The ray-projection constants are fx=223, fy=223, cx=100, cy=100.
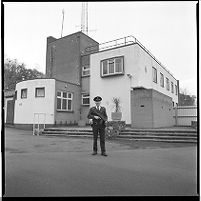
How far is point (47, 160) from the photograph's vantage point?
6.12m

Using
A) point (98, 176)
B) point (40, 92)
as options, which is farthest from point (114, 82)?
point (98, 176)

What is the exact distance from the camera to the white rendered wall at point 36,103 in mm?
17109

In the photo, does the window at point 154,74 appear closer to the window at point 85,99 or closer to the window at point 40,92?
the window at point 85,99

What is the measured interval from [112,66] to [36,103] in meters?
6.70

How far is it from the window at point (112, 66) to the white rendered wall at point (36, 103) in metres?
4.28

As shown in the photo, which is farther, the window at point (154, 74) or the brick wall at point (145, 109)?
the window at point (154, 74)

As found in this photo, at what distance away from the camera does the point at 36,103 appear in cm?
1723

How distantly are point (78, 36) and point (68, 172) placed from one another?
18675 millimetres

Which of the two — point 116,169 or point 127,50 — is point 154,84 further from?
point 116,169

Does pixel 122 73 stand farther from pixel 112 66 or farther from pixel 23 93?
pixel 23 93

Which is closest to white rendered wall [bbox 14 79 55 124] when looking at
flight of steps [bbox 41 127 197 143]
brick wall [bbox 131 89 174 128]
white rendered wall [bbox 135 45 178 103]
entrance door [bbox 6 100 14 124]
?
entrance door [bbox 6 100 14 124]

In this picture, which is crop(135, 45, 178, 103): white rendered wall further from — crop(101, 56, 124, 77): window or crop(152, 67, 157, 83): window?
crop(101, 56, 124, 77): window

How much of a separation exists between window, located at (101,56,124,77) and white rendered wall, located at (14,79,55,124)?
428 centimetres

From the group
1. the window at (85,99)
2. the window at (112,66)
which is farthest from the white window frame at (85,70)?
the window at (112,66)
